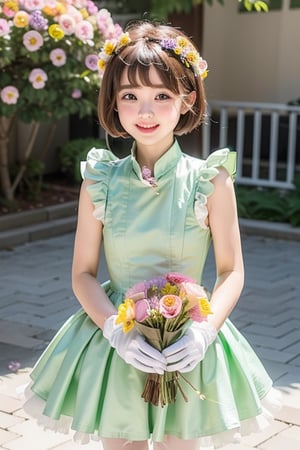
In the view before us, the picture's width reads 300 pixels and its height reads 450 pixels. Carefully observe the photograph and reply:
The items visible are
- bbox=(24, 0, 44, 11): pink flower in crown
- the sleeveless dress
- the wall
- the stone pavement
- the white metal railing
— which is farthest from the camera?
the wall

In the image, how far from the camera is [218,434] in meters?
2.27

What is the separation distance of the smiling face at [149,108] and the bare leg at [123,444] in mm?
824

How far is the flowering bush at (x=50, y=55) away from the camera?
584cm

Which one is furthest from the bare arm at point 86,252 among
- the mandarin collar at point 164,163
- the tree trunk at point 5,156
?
the tree trunk at point 5,156

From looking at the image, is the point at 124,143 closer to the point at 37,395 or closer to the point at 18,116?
the point at 18,116

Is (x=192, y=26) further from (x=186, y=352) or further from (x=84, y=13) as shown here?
(x=186, y=352)

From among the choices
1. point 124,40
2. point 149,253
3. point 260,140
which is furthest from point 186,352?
point 260,140

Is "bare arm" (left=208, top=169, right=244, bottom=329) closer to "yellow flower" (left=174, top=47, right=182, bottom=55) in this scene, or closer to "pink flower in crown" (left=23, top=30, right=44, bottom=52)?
"yellow flower" (left=174, top=47, right=182, bottom=55)

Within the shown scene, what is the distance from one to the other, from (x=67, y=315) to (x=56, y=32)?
209 cm

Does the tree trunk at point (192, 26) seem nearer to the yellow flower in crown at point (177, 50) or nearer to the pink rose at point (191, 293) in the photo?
the yellow flower in crown at point (177, 50)

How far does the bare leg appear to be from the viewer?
7.59ft

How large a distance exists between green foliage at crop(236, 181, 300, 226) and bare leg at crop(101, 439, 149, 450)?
187 inches

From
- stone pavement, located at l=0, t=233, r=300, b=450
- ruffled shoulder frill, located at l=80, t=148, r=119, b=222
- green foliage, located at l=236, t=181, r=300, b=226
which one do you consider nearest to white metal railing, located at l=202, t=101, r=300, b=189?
green foliage, located at l=236, t=181, r=300, b=226

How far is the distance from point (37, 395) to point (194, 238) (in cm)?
65
